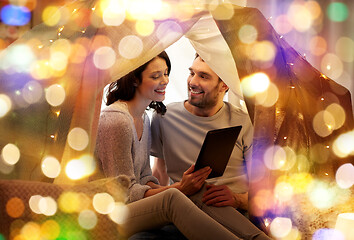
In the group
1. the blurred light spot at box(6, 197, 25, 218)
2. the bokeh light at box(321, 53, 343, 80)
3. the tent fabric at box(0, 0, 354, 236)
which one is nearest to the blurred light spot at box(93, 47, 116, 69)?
the tent fabric at box(0, 0, 354, 236)

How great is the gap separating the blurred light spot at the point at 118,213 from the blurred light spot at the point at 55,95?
503mm

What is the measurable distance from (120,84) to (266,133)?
65 centimetres

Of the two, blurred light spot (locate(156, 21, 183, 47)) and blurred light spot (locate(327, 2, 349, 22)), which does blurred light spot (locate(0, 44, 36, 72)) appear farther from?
blurred light spot (locate(327, 2, 349, 22))

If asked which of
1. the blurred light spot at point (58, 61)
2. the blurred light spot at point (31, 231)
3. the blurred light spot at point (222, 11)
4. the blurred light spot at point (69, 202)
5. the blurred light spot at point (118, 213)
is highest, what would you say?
the blurred light spot at point (222, 11)

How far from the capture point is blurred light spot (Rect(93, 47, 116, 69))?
163 cm

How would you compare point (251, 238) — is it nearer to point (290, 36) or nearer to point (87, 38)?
point (87, 38)

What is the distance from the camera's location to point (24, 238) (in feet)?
3.88

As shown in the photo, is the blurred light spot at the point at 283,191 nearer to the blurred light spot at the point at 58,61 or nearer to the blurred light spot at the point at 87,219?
the blurred light spot at the point at 87,219

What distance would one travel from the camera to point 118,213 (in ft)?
4.17

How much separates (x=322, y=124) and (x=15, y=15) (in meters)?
1.68

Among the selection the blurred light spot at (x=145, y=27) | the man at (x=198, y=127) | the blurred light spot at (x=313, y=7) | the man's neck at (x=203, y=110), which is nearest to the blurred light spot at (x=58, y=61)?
the blurred light spot at (x=145, y=27)

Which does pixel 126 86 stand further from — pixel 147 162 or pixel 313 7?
pixel 313 7

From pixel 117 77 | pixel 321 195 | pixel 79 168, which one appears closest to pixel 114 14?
pixel 117 77

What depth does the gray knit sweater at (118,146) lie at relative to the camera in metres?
1.72
